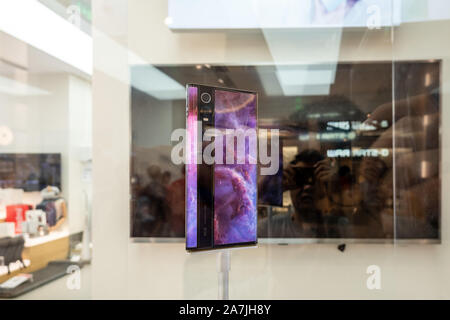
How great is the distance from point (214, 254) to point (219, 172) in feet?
1.83

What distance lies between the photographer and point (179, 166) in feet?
4.54

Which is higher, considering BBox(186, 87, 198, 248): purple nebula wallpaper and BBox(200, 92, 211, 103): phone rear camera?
BBox(200, 92, 211, 103): phone rear camera

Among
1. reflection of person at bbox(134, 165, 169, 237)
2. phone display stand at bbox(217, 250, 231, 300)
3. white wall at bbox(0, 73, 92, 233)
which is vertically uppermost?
white wall at bbox(0, 73, 92, 233)

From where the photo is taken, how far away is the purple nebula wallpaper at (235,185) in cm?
106

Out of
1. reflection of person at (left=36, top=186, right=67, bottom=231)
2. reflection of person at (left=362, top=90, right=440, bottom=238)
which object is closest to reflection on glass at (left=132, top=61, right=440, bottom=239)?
reflection of person at (left=362, top=90, right=440, bottom=238)

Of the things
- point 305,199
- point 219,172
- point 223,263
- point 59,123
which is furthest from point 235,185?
point 59,123

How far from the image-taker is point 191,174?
40.0 inches

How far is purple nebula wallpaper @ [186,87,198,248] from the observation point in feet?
3.34

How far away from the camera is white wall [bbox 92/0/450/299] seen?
54.6 inches

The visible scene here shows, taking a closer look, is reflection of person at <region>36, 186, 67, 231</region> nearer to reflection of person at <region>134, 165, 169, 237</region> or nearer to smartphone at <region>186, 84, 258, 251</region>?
reflection of person at <region>134, 165, 169, 237</region>

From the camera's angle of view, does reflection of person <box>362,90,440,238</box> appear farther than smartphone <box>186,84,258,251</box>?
Yes

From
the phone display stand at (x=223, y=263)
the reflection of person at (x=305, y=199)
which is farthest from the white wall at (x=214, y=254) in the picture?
the phone display stand at (x=223, y=263)

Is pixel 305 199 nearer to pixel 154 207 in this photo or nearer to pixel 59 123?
pixel 154 207
